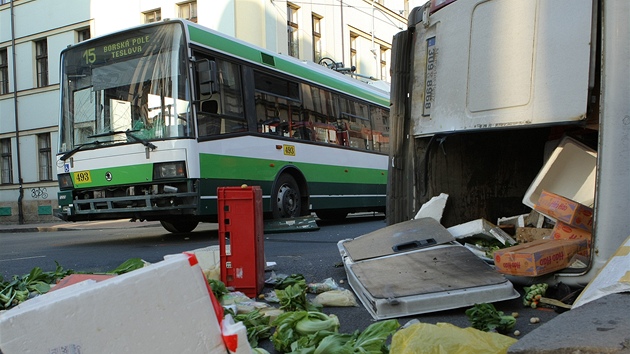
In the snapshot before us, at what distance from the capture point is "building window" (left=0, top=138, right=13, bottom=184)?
2195cm

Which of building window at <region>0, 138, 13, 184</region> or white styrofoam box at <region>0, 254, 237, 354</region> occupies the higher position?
building window at <region>0, 138, 13, 184</region>

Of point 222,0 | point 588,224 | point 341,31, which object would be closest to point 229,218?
point 588,224

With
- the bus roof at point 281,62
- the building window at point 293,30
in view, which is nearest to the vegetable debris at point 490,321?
the bus roof at point 281,62

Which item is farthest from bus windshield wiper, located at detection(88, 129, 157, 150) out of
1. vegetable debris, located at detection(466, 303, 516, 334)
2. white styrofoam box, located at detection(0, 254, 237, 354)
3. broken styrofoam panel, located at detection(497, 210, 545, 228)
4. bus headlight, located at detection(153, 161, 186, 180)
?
white styrofoam box, located at detection(0, 254, 237, 354)

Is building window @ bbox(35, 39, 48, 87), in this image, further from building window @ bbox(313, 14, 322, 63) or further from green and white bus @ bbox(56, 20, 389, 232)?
green and white bus @ bbox(56, 20, 389, 232)

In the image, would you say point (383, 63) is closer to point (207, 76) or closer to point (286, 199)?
point (286, 199)

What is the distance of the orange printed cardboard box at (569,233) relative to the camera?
3.84 metres

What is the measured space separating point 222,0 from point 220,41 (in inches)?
426

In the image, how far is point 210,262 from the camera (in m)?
4.38

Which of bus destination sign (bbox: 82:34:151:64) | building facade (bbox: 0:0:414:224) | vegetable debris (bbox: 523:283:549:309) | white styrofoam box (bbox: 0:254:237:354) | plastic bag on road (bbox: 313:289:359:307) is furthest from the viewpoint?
building facade (bbox: 0:0:414:224)

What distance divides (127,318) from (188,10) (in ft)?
66.2

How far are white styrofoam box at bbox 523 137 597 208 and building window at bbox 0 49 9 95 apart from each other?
22.9 m

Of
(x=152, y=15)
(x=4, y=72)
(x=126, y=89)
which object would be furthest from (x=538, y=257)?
(x=4, y=72)

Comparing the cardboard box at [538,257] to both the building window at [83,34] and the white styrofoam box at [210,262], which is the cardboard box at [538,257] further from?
the building window at [83,34]
